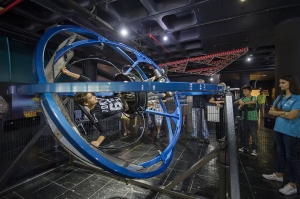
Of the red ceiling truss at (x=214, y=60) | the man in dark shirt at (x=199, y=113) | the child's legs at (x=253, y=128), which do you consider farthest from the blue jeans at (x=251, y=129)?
the red ceiling truss at (x=214, y=60)

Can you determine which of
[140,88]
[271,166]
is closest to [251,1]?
[271,166]

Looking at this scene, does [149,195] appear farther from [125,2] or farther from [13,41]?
[13,41]

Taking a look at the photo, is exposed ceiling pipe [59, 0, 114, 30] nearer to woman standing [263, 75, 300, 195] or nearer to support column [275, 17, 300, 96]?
woman standing [263, 75, 300, 195]

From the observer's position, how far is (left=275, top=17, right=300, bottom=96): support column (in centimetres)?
352

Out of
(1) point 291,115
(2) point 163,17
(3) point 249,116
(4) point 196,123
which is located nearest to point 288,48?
(3) point 249,116

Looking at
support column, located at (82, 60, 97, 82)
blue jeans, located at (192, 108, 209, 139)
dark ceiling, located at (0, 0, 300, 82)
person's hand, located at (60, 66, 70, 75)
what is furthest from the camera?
support column, located at (82, 60, 97, 82)

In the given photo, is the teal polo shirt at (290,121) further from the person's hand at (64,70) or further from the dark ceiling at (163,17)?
the person's hand at (64,70)

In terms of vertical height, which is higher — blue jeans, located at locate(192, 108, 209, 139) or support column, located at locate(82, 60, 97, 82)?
support column, located at locate(82, 60, 97, 82)

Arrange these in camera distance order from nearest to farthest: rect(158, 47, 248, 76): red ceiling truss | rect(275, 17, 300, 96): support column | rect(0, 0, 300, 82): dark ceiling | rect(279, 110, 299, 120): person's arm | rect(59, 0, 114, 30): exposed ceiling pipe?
1. rect(279, 110, 299, 120): person's arm
2. rect(59, 0, 114, 30): exposed ceiling pipe
3. rect(0, 0, 300, 82): dark ceiling
4. rect(275, 17, 300, 96): support column
5. rect(158, 47, 248, 76): red ceiling truss

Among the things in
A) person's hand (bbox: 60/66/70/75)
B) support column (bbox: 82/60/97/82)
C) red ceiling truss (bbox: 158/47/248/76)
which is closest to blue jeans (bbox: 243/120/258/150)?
red ceiling truss (bbox: 158/47/248/76)

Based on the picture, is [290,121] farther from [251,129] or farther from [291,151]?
[251,129]

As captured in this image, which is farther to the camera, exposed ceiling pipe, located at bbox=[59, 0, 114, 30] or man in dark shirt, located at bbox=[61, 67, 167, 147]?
exposed ceiling pipe, located at bbox=[59, 0, 114, 30]

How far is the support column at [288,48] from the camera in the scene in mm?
3521

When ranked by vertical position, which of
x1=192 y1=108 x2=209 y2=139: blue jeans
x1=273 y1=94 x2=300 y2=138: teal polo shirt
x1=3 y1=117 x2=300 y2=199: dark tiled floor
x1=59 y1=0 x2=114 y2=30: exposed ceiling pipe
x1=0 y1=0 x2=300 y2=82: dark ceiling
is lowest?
x1=3 y1=117 x2=300 y2=199: dark tiled floor
